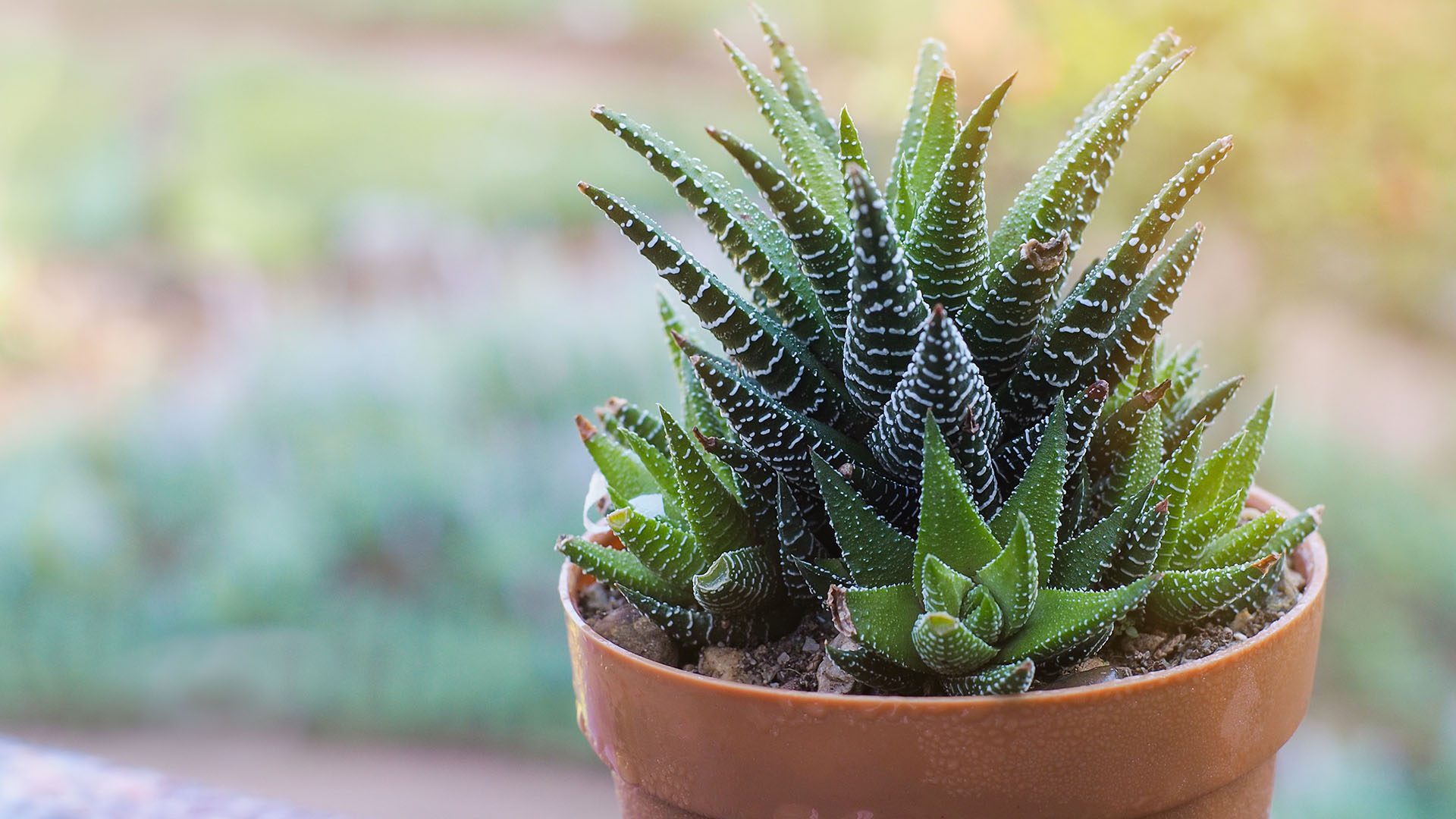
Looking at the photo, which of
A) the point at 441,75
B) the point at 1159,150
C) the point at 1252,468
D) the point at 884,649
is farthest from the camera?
the point at 441,75

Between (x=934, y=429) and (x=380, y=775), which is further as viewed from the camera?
(x=380, y=775)

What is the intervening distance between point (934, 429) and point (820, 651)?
17 cm

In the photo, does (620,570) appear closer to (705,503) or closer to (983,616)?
(705,503)

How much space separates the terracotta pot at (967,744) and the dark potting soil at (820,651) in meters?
0.03

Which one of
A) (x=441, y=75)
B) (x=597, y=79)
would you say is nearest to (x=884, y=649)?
(x=597, y=79)

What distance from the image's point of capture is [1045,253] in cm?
51

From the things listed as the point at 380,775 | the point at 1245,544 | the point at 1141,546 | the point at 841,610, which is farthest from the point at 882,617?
the point at 380,775

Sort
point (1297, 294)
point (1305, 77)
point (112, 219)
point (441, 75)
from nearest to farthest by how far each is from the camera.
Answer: point (1305, 77), point (1297, 294), point (112, 219), point (441, 75)

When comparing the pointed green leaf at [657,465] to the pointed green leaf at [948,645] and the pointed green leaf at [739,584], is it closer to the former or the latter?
the pointed green leaf at [739,584]

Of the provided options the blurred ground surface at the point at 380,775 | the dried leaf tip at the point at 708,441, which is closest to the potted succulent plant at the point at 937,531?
the dried leaf tip at the point at 708,441

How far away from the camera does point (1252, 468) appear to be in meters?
0.66

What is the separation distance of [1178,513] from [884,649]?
0.18 m

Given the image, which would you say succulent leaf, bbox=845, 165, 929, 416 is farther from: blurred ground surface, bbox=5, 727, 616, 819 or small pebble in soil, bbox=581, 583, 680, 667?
blurred ground surface, bbox=5, 727, 616, 819

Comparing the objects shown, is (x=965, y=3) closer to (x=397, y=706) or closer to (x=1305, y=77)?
(x=1305, y=77)
